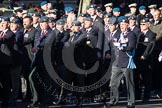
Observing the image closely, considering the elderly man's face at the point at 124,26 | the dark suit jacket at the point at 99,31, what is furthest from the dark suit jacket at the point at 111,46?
the elderly man's face at the point at 124,26

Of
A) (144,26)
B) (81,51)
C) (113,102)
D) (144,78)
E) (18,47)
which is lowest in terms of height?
(113,102)

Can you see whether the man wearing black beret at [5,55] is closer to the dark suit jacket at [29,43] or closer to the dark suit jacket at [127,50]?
the dark suit jacket at [29,43]

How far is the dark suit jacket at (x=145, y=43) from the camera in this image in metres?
12.7

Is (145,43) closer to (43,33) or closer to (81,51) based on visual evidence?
(81,51)

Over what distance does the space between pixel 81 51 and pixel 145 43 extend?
1519mm

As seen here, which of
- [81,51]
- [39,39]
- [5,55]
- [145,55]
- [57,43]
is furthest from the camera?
[145,55]

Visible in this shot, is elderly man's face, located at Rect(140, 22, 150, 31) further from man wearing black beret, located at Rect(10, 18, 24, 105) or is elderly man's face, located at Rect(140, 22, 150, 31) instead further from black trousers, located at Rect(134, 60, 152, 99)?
man wearing black beret, located at Rect(10, 18, 24, 105)

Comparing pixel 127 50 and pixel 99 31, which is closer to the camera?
pixel 127 50

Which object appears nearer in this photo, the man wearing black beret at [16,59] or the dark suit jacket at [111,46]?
the man wearing black beret at [16,59]

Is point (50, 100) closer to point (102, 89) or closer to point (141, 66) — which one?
point (102, 89)

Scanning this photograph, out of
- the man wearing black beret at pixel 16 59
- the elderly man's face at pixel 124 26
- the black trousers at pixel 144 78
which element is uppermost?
the elderly man's face at pixel 124 26

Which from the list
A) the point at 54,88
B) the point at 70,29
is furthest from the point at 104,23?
the point at 54,88

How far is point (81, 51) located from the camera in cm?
1223

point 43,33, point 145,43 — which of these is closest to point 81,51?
point 43,33
